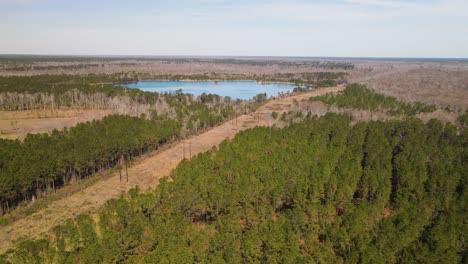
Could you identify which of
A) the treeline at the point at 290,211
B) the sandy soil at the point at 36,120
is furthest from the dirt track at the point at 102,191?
the sandy soil at the point at 36,120

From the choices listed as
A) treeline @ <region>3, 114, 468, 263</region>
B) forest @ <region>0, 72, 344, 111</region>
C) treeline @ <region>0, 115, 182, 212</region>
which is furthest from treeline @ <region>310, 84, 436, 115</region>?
treeline @ <region>0, 115, 182, 212</region>

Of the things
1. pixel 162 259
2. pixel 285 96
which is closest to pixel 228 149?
pixel 162 259

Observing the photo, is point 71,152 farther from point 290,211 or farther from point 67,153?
point 290,211

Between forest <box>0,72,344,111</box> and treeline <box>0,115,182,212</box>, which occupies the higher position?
forest <box>0,72,344,111</box>

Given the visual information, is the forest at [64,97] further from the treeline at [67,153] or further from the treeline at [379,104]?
the treeline at [379,104]

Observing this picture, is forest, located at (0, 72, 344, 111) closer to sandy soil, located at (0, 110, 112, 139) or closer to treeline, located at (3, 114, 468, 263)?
sandy soil, located at (0, 110, 112, 139)

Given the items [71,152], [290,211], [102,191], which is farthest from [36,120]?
[290,211]

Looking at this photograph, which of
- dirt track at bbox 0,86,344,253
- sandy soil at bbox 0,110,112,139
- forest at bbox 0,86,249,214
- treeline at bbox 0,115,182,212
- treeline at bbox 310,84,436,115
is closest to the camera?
dirt track at bbox 0,86,344,253
